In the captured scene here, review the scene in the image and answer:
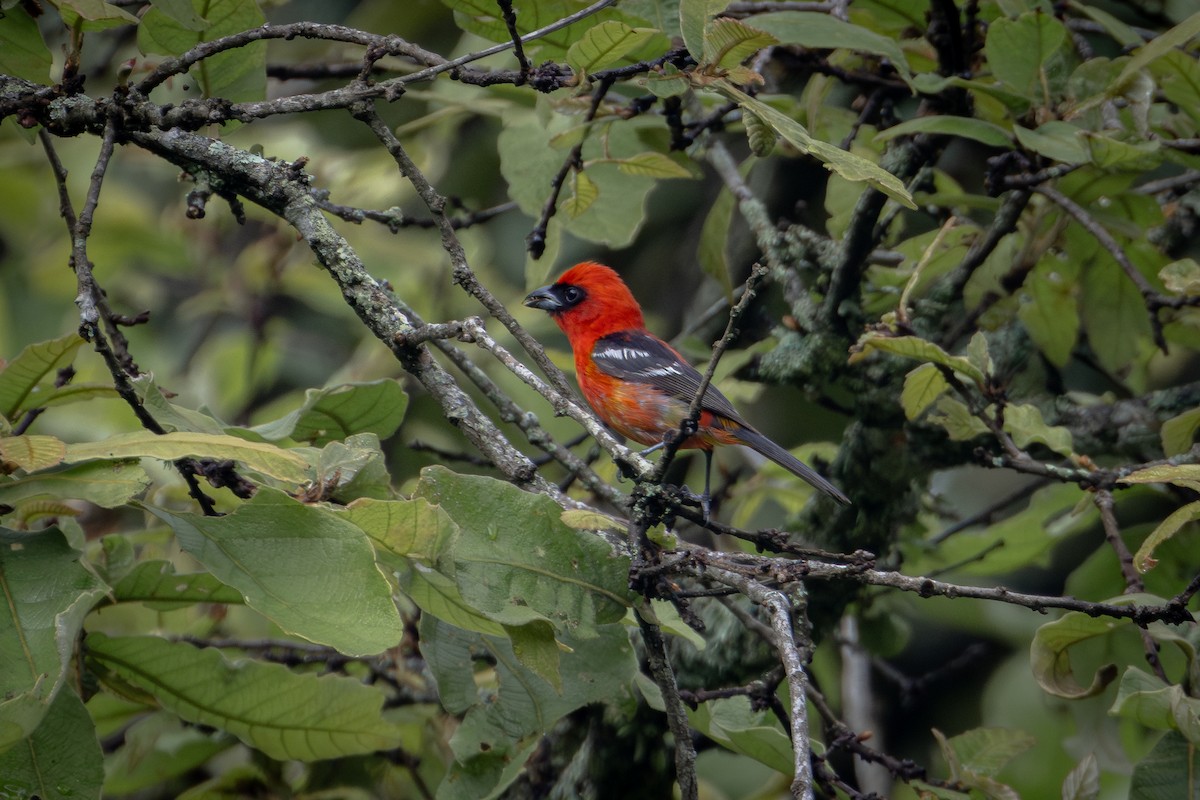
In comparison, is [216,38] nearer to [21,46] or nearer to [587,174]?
[21,46]

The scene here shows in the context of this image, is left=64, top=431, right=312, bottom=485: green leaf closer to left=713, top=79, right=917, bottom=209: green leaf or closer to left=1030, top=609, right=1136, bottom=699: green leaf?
left=713, top=79, right=917, bottom=209: green leaf

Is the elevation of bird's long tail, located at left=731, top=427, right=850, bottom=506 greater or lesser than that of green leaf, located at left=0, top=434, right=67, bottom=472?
lesser

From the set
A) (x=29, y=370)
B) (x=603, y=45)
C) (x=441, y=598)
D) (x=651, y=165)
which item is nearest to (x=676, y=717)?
(x=441, y=598)

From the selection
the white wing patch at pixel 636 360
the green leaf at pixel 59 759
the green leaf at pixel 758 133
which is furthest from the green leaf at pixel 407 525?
the white wing patch at pixel 636 360

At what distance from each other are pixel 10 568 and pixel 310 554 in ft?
1.91

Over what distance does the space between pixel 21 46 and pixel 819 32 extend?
6.17ft

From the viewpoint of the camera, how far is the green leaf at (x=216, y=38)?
257 centimetres

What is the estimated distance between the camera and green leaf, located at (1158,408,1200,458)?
2.80 meters

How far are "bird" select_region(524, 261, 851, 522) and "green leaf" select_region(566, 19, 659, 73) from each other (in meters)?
1.95

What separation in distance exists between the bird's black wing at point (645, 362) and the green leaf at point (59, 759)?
2873 mm

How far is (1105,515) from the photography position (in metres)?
2.81

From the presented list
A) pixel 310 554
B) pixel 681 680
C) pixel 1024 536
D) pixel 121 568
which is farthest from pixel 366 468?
pixel 1024 536

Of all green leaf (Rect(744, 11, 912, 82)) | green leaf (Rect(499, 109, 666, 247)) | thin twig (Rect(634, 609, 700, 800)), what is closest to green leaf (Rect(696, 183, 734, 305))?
green leaf (Rect(499, 109, 666, 247))

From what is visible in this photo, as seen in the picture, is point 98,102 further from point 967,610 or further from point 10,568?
point 967,610
